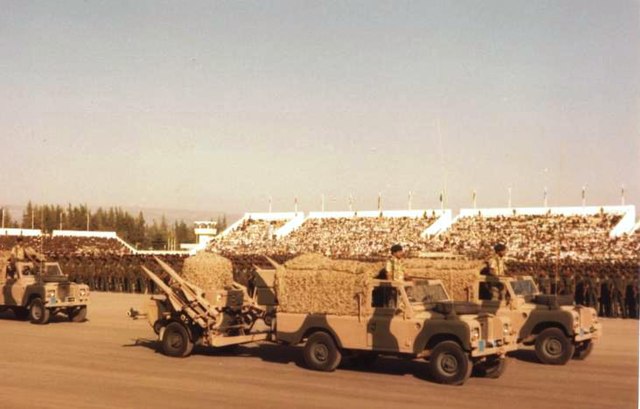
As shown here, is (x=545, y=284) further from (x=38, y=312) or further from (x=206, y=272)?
Result: (x=38, y=312)

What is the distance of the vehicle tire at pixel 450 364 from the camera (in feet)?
41.2

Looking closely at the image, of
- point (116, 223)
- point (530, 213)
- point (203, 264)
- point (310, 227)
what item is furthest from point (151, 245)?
point (203, 264)

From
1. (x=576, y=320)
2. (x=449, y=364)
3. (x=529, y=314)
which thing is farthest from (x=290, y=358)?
(x=576, y=320)

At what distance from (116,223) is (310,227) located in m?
62.0

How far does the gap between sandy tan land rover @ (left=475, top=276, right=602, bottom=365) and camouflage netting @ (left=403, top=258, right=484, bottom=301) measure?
0.23 meters

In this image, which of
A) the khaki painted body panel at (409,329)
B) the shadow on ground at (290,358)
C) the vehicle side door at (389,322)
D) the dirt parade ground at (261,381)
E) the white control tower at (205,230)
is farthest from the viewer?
the white control tower at (205,230)

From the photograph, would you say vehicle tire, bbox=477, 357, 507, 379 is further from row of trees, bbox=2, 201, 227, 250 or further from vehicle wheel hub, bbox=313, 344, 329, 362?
row of trees, bbox=2, 201, 227, 250

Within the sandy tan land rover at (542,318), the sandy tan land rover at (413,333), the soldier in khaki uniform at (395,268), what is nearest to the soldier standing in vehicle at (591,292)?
the sandy tan land rover at (542,318)

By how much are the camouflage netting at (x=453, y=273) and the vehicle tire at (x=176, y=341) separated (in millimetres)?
4425

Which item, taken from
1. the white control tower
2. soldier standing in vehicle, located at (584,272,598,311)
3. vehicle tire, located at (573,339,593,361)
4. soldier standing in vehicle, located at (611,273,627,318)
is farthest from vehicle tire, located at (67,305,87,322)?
the white control tower

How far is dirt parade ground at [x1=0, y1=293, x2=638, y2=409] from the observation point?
36.9 feet

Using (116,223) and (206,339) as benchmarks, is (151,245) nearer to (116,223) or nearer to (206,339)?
(116,223)

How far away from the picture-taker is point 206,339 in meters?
15.3

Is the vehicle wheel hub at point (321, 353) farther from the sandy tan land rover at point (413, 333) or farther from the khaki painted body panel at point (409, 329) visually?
the khaki painted body panel at point (409, 329)
